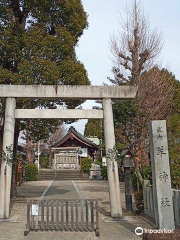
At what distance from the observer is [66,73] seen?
37.6 ft

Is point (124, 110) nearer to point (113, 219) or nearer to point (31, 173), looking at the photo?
point (113, 219)

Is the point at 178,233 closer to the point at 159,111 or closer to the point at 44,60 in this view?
the point at 44,60

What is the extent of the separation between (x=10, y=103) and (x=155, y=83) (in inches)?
391

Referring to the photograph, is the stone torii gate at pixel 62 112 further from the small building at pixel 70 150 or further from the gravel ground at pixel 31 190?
the small building at pixel 70 150

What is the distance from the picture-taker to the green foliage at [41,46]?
1070cm

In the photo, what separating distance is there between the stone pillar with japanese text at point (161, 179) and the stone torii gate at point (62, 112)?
250 cm

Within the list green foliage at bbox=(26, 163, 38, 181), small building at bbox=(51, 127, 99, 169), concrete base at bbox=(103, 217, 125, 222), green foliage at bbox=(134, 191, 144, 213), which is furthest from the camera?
small building at bbox=(51, 127, 99, 169)

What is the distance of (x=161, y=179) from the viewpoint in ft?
21.1

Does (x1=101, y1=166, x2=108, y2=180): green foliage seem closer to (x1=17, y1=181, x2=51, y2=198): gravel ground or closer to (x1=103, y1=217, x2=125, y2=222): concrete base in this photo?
(x1=17, y1=181, x2=51, y2=198): gravel ground

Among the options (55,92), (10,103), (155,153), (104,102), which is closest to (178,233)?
(155,153)

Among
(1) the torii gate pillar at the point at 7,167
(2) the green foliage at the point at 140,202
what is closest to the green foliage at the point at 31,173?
(1) the torii gate pillar at the point at 7,167

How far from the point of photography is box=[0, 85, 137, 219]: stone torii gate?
8.75 m

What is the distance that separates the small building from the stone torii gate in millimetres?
23102

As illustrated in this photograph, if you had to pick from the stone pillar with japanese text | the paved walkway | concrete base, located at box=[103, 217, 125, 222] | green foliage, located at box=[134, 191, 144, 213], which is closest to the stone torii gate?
concrete base, located at box=[103, 217, 125, 222]
